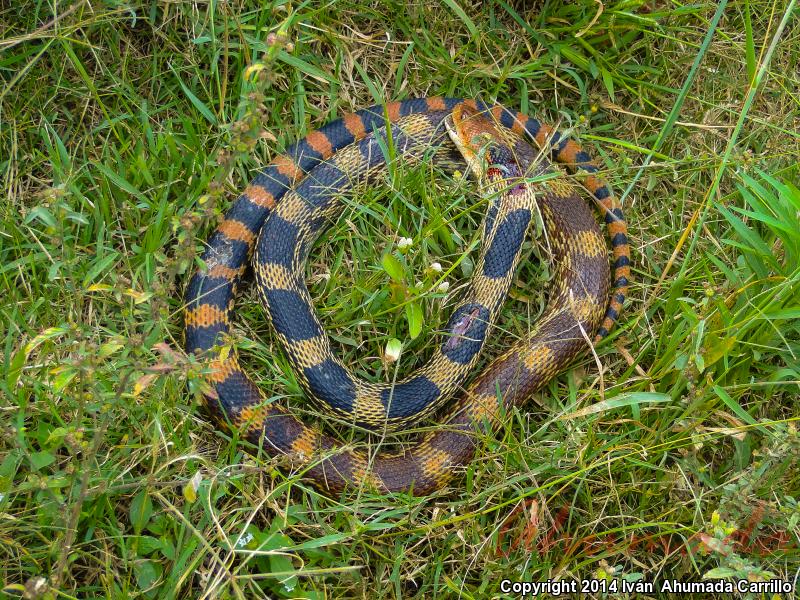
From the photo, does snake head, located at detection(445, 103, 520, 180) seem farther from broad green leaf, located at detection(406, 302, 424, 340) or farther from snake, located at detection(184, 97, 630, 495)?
broad green leaf, located at detection(406, 302, 424, 340)

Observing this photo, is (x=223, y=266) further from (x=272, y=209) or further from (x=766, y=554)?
(x=766, y=554)

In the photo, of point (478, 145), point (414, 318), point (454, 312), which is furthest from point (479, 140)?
point (414, 318)

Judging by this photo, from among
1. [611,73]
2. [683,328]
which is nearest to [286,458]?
[683,328]

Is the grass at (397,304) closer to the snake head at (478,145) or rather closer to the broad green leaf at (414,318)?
the broad green leaf at (414,318)

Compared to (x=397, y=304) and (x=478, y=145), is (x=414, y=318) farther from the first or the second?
(x=478, y=145)

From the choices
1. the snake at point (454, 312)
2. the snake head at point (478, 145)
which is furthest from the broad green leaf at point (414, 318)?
the snake head at point (478, 145)

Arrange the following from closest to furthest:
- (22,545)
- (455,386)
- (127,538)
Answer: (22,545) < (127,538) < (455,386)

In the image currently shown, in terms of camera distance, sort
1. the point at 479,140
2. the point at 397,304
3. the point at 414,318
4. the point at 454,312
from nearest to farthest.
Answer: the point at 414,318 → the point at 397,304 → the point at 454,312 → the point at 479,140
